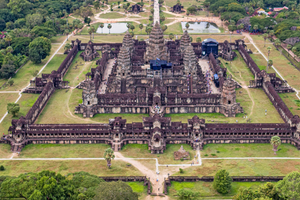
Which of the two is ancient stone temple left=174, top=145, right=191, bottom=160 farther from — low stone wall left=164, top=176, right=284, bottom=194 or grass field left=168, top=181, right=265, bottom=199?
grass field left=168, top=181, right=265, bottom=199

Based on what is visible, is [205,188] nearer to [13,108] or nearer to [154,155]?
[154,155]

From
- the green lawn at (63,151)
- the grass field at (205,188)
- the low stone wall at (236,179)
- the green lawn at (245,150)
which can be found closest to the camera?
the grass field at (205,188)

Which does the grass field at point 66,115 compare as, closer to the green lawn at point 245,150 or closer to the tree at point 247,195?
the green lawn at point 245,150

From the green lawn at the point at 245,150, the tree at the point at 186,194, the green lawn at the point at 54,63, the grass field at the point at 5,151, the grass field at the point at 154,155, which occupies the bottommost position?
the green lawn at the point at 54,63

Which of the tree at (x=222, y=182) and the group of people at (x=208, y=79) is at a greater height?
the tree at (x=222, y=182)

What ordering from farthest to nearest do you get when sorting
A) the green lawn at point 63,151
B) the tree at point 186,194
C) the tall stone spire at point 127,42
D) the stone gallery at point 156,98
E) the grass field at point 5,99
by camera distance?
the tall stone spire at point 127,42
the grass field at point 5,99
the stone gallery at point 156,98
the green lawn at point 63,151
the tree at point 186,194

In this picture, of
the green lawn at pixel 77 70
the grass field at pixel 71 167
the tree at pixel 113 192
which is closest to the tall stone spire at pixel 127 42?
the green lawn at pixel 77 70

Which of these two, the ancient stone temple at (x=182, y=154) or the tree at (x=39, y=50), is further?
the tree at (x=39, y=50)

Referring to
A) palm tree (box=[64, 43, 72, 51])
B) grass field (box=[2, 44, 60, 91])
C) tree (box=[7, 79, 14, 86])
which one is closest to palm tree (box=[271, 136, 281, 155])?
grass field (box=[2, 44, 60, 91])
